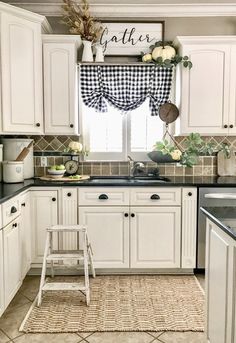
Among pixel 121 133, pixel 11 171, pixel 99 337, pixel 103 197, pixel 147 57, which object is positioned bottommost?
Answer: pixel 99 337

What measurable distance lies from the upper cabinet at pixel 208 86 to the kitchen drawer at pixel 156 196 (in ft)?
2.24

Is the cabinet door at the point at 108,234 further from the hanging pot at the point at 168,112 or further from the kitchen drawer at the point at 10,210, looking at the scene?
the hanging pot at the point at 168,112

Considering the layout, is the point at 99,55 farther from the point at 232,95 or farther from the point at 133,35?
the point at 232,95

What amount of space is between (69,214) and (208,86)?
6.00 ft

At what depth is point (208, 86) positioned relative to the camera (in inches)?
128

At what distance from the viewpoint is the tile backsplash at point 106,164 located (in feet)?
11.7

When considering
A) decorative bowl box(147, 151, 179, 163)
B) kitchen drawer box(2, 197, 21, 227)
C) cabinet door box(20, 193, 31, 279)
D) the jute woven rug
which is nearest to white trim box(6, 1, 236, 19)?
decorative bowl box(147, 151, 179, 163)

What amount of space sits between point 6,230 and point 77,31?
208 cm

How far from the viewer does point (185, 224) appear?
303cm

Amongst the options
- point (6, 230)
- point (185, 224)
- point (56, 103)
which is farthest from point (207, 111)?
point (6, 230)

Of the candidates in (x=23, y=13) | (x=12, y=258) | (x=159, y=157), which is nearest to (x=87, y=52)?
(x=23, y=13)

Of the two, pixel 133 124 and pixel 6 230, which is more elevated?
pixel 133 124

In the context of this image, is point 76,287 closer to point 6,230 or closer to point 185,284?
point 6,230

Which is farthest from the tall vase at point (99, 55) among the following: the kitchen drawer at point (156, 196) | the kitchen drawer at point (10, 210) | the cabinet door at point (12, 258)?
the cabinet door at point (12, 258)
